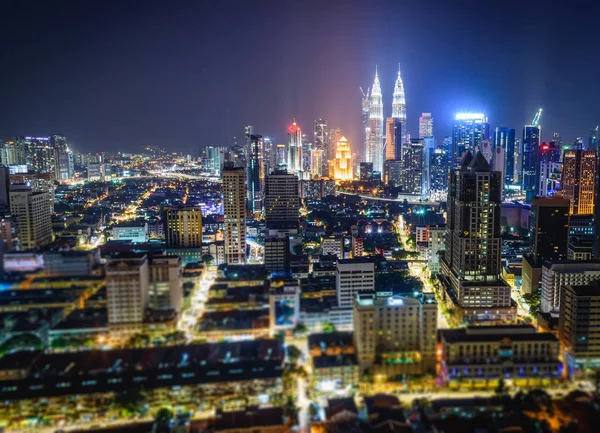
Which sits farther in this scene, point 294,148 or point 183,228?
point 294,148

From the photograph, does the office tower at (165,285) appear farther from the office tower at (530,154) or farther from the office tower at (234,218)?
the office tower at (530,154)

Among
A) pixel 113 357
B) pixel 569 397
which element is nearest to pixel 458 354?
pixel 569 397

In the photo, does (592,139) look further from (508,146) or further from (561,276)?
(561,276)

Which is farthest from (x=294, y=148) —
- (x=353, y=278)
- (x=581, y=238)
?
(x=353, y=278)

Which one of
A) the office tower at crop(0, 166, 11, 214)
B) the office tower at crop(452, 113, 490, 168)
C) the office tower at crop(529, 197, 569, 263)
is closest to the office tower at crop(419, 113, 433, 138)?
the office tower at crop(452, 113, 490, 168)

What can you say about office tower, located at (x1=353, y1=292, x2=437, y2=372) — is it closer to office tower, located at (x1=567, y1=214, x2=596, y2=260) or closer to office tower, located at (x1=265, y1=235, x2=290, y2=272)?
office tower, located at (x1=265, y1=235, x2=290, y2=272)

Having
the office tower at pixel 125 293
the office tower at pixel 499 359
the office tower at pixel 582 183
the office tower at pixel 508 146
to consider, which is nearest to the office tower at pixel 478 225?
the office tower at pixel 499 359

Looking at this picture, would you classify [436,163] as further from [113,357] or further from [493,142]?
[113,357]
